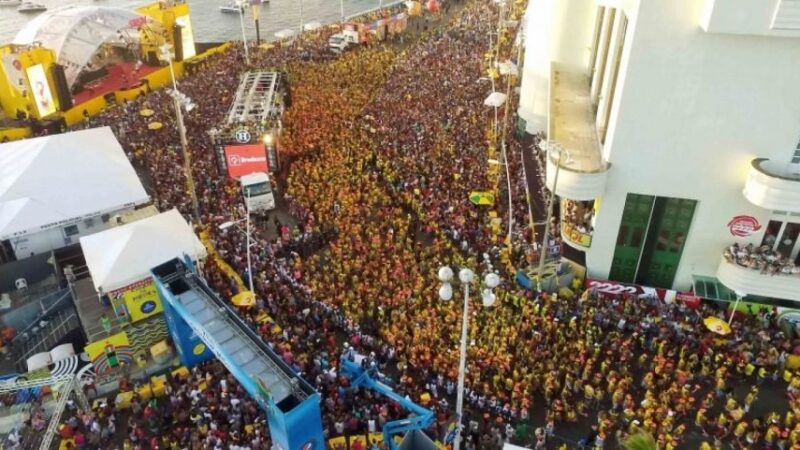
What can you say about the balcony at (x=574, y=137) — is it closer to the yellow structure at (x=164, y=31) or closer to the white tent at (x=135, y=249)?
the white tent at (x=135, y=249)

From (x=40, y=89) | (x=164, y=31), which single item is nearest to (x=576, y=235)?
(x=40, y=89)

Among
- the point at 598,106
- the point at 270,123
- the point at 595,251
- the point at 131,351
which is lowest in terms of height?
the point at 131,351

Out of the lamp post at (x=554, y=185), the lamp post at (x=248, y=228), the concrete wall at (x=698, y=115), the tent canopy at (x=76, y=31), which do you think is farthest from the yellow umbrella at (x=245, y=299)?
the tent canopy at (x=76, y=31)

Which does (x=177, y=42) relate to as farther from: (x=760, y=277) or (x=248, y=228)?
(x=760, y=277)

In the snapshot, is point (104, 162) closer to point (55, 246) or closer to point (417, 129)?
point (55, 246)

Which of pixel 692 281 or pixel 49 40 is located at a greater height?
pixel 49 40

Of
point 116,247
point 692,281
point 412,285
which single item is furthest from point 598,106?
point 116,247

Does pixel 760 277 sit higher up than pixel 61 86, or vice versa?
pixel 61 86
